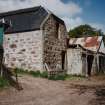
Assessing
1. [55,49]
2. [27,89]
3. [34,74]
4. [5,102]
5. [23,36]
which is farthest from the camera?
[55,49]

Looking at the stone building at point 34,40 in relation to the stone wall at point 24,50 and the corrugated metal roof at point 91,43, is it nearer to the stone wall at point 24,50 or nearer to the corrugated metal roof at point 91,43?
the stone wall at point 24,50

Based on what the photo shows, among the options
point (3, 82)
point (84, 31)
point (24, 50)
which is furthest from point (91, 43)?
point (84, 31)

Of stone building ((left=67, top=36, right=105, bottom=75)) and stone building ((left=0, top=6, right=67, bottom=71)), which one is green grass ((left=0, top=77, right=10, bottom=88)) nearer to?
stone building ((left=0, top=6, right=67, bottom=71))

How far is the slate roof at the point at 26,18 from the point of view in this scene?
73.3 feet

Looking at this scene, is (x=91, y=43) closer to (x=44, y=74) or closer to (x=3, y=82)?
(x=44, y=74)

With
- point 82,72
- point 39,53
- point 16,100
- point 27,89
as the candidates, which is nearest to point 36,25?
point 39,53

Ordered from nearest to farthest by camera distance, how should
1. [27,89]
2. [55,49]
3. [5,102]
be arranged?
[5,102] → [27,89] → [55,49]

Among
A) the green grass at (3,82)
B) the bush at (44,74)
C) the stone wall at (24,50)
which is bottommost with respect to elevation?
the bush at (44,74)

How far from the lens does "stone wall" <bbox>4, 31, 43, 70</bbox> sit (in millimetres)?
21688

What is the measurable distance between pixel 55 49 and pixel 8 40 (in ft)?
15.5

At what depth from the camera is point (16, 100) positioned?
34.8 ft

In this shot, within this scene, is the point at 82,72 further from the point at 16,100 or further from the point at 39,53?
the point at 16,100

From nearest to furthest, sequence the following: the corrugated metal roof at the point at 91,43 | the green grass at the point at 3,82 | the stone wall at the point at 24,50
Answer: the green grass at the point at 3,82 < the stone wall at the point at 24,50 < the corrugated metal roof at the point at 91,43

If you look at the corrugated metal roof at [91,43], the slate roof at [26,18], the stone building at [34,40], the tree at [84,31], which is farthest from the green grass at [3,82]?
the tree at [84,31]
